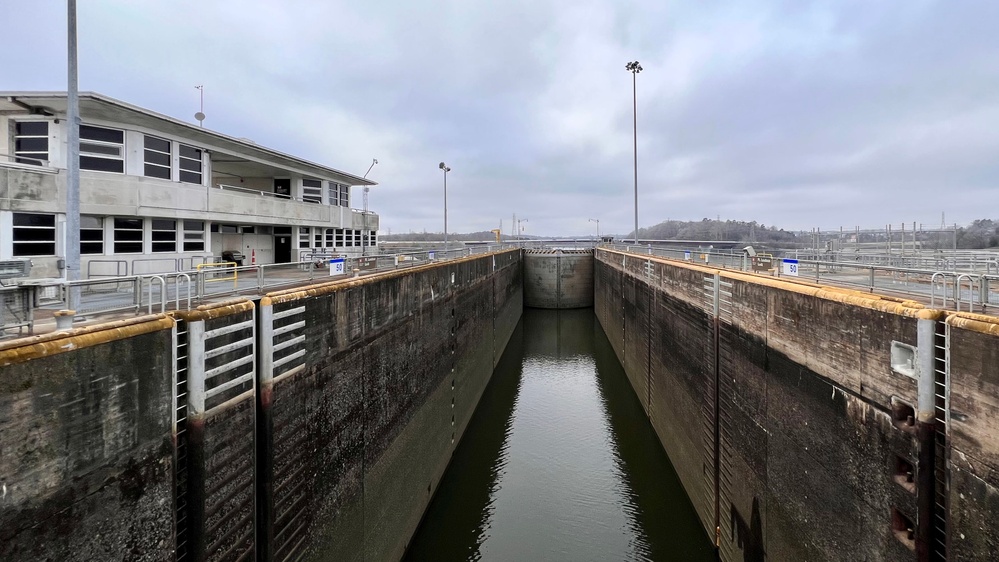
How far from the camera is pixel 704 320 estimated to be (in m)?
14.4

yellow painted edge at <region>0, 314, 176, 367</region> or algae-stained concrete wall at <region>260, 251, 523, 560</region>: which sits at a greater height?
yellow painted edge at <region>0, 314, 176, 367</region>

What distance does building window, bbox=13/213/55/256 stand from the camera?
518 inches

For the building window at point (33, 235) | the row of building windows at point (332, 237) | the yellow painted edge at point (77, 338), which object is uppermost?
the row of building windows at point (332, 237)

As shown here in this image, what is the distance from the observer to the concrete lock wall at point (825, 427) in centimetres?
553

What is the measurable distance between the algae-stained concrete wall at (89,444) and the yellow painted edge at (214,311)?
33 cm

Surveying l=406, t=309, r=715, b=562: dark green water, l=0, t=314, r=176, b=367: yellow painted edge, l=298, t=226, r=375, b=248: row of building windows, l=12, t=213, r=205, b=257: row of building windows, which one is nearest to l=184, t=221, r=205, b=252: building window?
l=12, t=213, r=205, b=257: row of building windows

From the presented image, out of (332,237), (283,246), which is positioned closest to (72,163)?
(283,246)

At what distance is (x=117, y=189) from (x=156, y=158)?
2041mm

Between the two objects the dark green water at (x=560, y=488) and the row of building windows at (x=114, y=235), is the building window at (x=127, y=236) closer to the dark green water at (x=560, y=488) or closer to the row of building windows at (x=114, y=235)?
the row of building windows at (x=114, y=235)

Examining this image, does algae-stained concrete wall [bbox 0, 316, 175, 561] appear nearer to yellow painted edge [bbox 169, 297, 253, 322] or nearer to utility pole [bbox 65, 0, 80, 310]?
yellow painted edge [bbox 169, 297, 253, 322]

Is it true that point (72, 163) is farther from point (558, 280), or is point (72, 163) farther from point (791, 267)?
point (558, 280)

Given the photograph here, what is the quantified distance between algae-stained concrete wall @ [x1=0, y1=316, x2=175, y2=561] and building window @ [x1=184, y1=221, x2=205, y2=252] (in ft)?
47.3

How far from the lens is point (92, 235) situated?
14617 millimetres

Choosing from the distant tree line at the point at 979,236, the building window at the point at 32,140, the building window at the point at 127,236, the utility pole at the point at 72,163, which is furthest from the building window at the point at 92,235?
the distant tree line at the point at 979,236
